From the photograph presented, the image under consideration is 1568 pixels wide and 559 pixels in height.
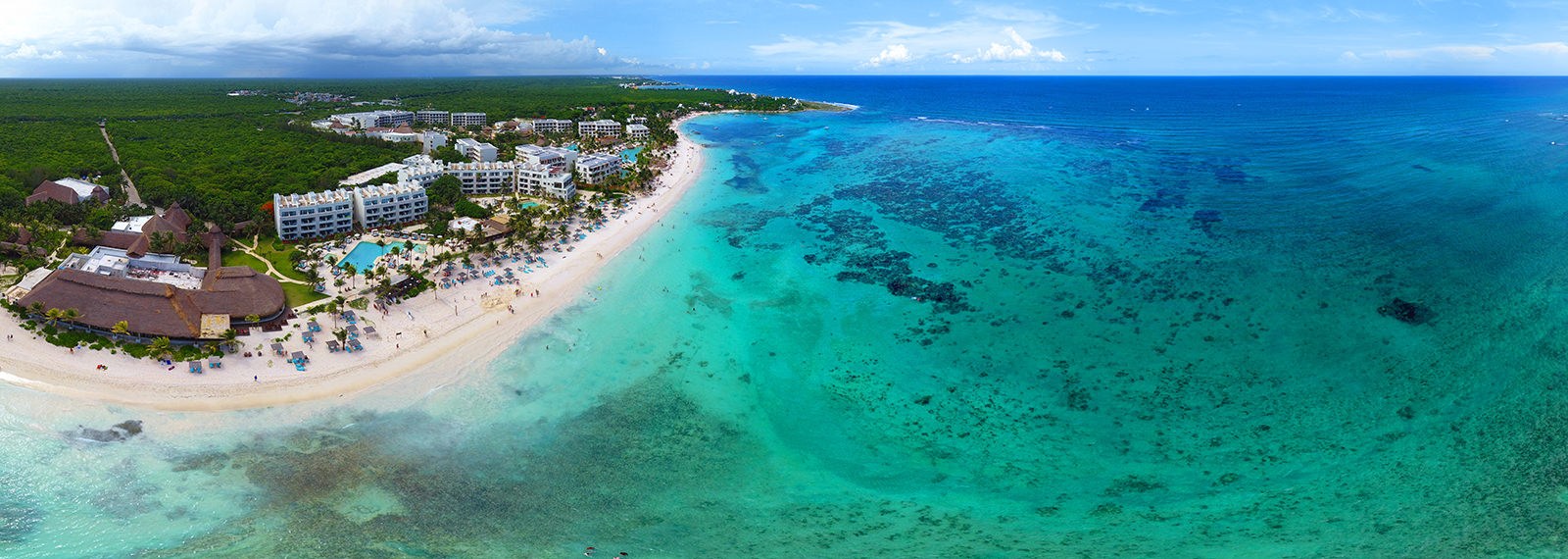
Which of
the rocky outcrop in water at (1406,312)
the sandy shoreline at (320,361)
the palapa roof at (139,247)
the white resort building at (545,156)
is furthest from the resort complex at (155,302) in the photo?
the rocky outcrop in water at (1406,312)

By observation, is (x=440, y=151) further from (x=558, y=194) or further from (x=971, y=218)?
(x=971, y=218)

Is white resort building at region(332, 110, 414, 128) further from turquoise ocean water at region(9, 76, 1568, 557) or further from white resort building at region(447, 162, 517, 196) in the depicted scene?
turquoise ocean water at region(9, 76, 1568, 557)

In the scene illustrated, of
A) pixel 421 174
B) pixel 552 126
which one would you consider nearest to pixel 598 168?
pixel 421 174

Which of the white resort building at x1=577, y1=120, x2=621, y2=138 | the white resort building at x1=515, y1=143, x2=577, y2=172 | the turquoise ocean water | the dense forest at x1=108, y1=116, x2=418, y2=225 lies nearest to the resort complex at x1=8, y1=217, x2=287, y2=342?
the turquoise ocean water

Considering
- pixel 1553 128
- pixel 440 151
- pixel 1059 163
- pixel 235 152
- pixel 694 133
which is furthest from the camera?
pixel 694 133

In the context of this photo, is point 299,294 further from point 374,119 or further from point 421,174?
point 374,119

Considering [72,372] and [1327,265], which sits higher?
[1327,265]

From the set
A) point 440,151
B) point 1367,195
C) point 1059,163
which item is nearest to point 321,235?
point 440,151
